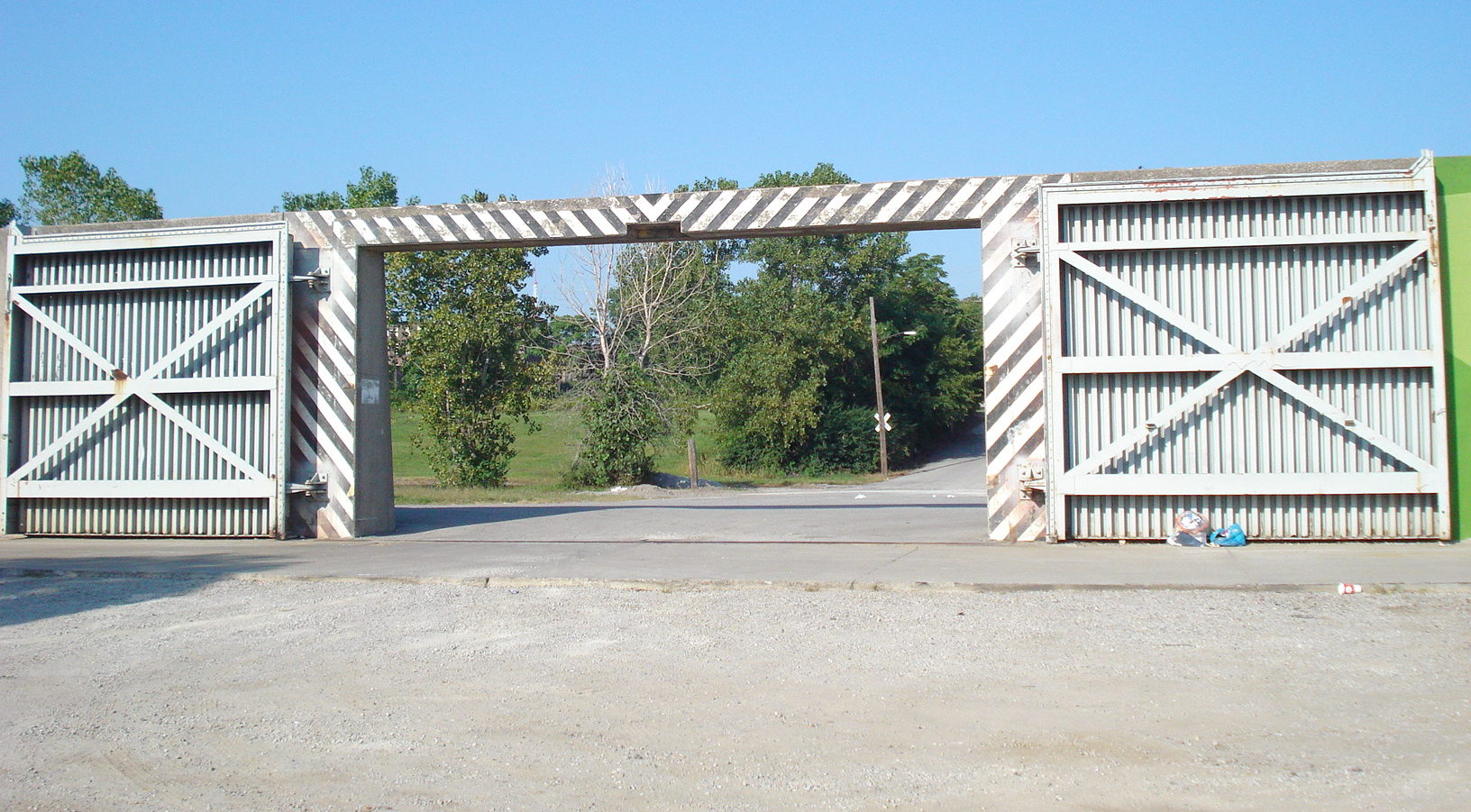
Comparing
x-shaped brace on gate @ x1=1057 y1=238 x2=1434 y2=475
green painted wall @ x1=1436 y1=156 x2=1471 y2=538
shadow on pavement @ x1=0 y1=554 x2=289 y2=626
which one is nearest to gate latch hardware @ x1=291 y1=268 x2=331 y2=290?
shadow on pavement @ x1=0 y1=554 x2=289 y2=626

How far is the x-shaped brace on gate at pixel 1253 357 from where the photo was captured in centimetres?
1038

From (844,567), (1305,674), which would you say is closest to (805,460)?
(844,567)

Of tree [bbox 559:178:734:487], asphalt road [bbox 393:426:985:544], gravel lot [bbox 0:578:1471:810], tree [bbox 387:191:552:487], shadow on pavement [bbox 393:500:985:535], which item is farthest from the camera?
tree [bbox 559:178:734:487]

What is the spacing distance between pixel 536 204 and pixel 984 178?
5015mm

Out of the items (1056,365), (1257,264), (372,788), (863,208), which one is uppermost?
(863,208)

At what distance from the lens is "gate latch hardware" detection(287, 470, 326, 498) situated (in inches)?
494

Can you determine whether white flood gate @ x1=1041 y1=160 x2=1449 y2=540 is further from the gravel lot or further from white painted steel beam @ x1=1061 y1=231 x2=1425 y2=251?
the gravel lot

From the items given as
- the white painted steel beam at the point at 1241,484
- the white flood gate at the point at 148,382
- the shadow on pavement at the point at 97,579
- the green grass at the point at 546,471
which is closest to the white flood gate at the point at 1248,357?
the white painted steel beam at the point at 1241,484

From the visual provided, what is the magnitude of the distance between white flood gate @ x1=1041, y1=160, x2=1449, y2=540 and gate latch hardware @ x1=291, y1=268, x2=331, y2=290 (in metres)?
8.15

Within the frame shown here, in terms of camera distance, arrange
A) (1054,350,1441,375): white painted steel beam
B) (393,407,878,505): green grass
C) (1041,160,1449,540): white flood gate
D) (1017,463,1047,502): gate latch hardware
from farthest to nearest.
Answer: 1. (393,407,878,505): green grass
2. (1017,463,1047,502): gate latch hardware
3. (1041,160,1449,540): white flood gate
4. (1054,350,1441,375): white painted steel beam

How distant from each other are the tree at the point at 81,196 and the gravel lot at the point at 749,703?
1747 inches

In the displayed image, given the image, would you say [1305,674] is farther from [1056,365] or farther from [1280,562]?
[1056,365]

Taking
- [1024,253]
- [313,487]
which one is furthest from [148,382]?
[1024,253]

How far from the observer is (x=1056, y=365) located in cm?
1090
